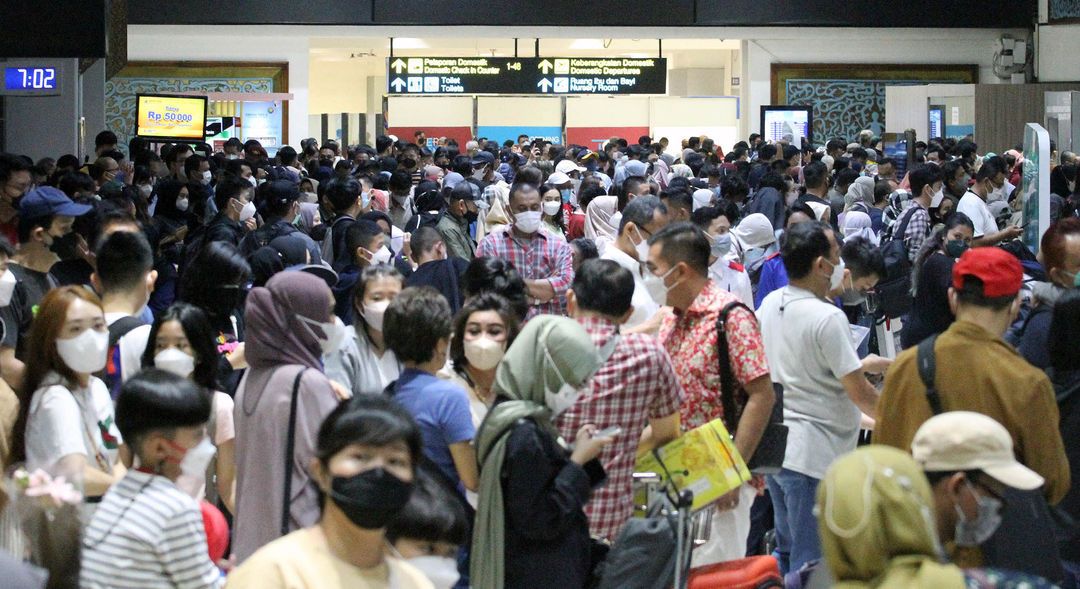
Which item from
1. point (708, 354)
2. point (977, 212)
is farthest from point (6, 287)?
point (977, 212)

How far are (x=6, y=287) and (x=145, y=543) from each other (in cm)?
260

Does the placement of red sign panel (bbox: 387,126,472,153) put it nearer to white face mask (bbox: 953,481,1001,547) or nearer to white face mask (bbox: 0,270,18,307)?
→ white face mask (bbox: 0,270,18,307)

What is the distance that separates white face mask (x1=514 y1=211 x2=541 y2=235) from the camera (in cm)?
674

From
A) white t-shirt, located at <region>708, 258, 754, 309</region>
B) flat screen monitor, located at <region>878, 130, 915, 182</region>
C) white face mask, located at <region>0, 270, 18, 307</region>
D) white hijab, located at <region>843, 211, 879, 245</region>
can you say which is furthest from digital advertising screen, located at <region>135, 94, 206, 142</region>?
white face mask, located at <region>0, 270, 18, 307</region>

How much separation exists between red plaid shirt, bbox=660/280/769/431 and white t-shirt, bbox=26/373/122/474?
5.78 feet

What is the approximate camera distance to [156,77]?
2105 centimetres

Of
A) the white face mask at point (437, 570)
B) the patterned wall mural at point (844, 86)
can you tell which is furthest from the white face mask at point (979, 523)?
the patterned wall mural at point (844, 86)

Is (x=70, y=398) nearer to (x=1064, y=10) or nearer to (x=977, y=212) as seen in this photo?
(x=977, y=212)

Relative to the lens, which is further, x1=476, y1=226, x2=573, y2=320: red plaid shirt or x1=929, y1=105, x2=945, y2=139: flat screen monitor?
x1=929, y1=105, x2=945, y2=139: flat screen monitor

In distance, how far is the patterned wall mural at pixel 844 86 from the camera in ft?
72.2

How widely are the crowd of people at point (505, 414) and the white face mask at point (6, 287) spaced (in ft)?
0.09

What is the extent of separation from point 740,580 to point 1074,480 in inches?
40.0

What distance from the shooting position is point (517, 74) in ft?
72.8

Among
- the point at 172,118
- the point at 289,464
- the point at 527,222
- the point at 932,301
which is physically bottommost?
the point at 289,464
